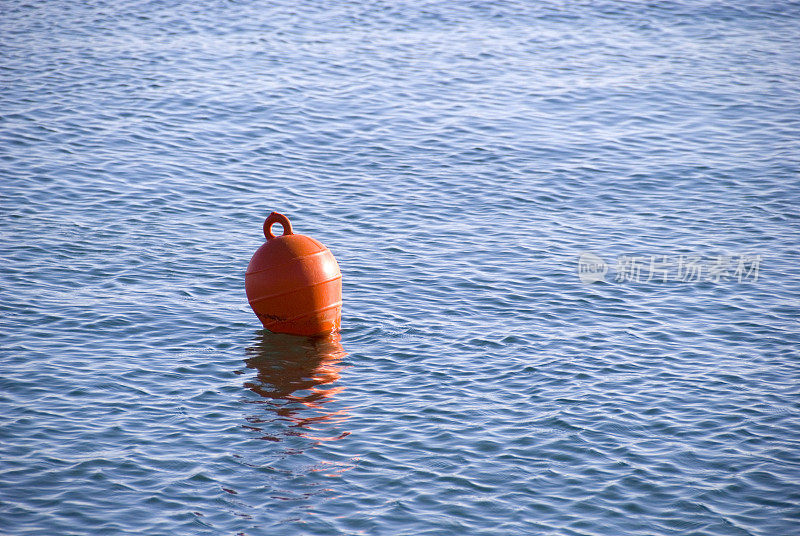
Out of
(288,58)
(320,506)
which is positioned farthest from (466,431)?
(288,58)

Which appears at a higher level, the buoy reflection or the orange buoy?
the orange buoy

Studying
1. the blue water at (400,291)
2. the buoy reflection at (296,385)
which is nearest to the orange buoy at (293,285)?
the buoy reflection at (296,385)

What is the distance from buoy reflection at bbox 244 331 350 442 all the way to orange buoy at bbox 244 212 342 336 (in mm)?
288

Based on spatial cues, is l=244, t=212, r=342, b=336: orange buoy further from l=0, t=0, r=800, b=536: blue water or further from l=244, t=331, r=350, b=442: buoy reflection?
l=0, t=0, r=800, b=536: blue water

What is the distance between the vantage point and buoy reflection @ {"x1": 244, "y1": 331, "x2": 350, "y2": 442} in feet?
35.9

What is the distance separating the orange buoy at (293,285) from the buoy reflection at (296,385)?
288mm

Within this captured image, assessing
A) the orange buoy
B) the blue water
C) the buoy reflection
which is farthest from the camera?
the orange buoy

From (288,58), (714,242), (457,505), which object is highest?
(288,58)

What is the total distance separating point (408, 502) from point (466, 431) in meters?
1.60

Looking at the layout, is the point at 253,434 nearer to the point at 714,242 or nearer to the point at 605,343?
the point at 605,343

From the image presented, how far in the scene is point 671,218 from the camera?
60.0 ft

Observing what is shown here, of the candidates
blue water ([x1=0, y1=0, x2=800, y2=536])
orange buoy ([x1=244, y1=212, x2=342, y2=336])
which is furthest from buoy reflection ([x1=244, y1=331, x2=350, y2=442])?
orange buoy ([x1=244, y1=212, x2=342, y2=336])

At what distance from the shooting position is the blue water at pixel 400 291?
32.4ft

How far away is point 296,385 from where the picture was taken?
12.0 m
